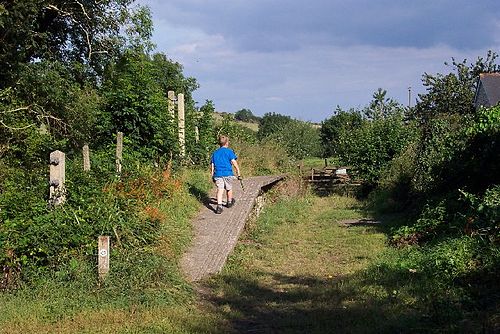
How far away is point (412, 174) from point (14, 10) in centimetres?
1168

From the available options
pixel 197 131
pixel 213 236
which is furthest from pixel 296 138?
pixel 213 236

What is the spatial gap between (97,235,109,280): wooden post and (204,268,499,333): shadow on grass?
5.07ft

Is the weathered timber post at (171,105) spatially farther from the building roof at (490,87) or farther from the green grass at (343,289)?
the building roof at (490,87)

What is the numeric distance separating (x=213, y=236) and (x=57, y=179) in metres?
3.48

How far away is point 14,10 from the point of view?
12.3m

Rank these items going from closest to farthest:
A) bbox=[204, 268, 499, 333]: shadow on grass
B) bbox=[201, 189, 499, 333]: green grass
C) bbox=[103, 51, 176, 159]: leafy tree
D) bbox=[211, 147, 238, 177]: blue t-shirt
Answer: bbox=[204, 268, 499, 333]: shadow on grass, bbox=[201, 189, 499, 333]: green grass, bbox=[211, 147, 238, 177]: blue t-shirt, bbox=[103, 51, 176, 159]: leafy tree

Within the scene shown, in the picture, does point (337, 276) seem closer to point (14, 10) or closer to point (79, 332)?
point (79, 332)

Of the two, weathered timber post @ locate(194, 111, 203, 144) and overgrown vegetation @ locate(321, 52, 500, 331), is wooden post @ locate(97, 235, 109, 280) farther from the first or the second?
weathered timber post @ locate(194, 111, 203, 144)

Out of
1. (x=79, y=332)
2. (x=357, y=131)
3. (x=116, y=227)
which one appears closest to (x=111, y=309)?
(x=79, y=332)

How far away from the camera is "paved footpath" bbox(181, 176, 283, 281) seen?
900 cm

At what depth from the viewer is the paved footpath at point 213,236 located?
9.00 m

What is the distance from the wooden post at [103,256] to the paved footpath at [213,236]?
60.2 inches

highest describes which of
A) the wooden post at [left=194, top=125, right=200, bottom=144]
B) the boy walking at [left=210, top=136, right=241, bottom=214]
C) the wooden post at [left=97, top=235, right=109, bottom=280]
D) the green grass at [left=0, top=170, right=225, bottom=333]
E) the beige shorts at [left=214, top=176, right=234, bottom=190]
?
the wooden post at [left=194, top=125, right=200, bottom=144]

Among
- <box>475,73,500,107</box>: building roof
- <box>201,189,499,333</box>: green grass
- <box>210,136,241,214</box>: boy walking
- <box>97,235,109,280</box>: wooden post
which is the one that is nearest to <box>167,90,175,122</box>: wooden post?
<box>210,136,241,214</box>: boy walking
